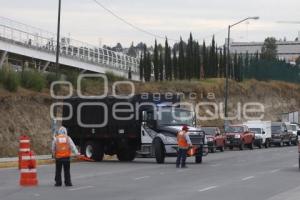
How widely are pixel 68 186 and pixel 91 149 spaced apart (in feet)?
48.1

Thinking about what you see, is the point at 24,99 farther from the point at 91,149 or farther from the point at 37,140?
the point at 91,149

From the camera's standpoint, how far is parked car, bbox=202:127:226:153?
45.8 metres

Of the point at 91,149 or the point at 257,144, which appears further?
the point at 257,144

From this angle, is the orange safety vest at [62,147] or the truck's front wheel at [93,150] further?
the truck's front wheel at [93,150]

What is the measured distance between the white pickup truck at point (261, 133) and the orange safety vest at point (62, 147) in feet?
120

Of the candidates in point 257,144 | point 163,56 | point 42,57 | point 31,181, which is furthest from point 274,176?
point 163,56

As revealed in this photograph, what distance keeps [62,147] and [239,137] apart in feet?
106

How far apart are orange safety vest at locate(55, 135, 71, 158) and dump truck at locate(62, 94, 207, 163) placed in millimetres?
11854

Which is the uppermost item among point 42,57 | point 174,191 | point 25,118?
point 42,57

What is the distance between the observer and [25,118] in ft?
153

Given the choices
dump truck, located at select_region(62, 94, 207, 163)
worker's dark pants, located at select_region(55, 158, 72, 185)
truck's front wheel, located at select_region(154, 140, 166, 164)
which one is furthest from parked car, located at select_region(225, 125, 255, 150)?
worker's dark pants, located at select_region(55, 158, 72, 185)

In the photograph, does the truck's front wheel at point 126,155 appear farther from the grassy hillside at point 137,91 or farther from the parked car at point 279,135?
the parked car at point 279,135

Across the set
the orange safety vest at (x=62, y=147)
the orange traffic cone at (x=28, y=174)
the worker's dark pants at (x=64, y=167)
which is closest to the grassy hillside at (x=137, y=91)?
the orange traffic cone at (x=28, y=174)

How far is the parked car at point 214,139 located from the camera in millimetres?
45812
